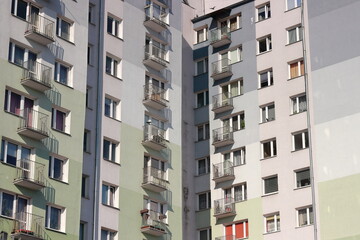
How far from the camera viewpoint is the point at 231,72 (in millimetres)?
68750

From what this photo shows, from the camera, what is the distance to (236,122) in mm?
67312

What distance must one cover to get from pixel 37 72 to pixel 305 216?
21.7 meters

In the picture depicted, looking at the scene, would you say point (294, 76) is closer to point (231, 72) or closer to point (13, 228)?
point (231, 72)

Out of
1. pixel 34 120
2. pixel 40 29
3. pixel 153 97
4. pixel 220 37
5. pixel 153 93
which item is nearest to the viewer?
pixel 34 120

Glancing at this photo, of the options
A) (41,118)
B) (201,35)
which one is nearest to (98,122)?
(41,118)

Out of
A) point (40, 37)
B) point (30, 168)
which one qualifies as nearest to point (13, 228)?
point (30, 168)

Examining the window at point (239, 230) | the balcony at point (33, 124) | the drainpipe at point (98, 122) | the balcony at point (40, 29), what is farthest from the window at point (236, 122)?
the balcony at point (33, 124)

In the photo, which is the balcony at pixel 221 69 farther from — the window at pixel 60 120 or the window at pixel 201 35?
the window at pixel 60 120

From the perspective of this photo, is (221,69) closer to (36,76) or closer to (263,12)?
(263,12)

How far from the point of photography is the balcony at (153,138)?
6159cm

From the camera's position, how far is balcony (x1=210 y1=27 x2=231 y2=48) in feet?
230

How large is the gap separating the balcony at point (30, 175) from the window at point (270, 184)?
1858 cm

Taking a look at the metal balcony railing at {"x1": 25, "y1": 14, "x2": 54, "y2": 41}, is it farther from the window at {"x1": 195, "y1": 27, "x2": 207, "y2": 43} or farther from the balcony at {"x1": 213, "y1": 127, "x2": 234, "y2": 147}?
the window at {"x1": 195, "y1": 27, "x2": 207, "y2": 43}

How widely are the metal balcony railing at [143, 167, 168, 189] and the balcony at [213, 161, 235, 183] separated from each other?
5.45m
